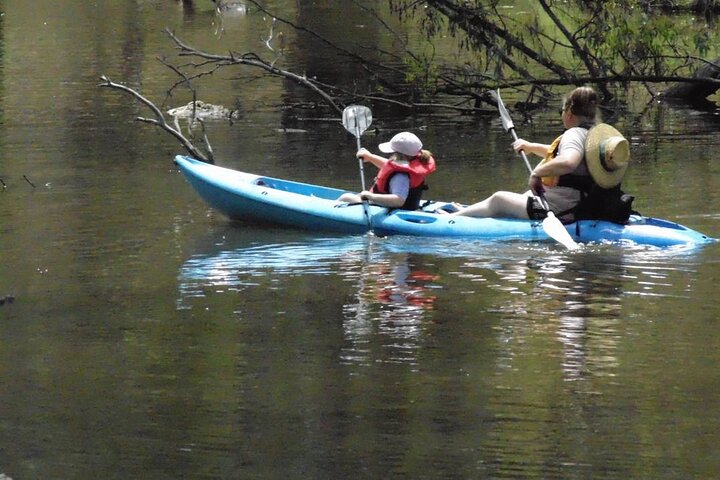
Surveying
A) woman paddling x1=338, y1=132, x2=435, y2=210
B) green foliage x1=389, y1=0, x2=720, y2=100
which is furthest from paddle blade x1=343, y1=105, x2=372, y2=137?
green foliage x1=389, y1=0, x2=720, y2=100

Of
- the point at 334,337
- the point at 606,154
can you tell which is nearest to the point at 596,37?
the point at 606,154

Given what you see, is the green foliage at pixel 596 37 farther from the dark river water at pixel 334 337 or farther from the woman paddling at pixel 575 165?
the woman paddling at pixel 575 165

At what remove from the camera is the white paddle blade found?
29.6 feet

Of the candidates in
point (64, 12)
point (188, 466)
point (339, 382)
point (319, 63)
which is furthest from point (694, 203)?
point (64, 12)

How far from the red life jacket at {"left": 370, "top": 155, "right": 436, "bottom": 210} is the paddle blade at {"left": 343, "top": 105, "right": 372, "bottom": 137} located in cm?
125

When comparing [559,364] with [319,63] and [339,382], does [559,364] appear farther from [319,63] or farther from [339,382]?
[319,63]

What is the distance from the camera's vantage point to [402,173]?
9805mm

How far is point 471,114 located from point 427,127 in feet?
3.07

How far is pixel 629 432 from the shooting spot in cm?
552

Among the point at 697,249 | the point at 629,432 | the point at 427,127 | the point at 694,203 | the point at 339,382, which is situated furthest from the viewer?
the point at 427,127

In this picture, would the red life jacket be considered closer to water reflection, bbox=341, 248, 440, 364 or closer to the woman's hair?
water reflection, bbox=341, 248, 440, 364

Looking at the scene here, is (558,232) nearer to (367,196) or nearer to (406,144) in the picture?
(406,144)

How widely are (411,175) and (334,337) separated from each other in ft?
9.29

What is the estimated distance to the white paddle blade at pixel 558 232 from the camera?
9016mm
